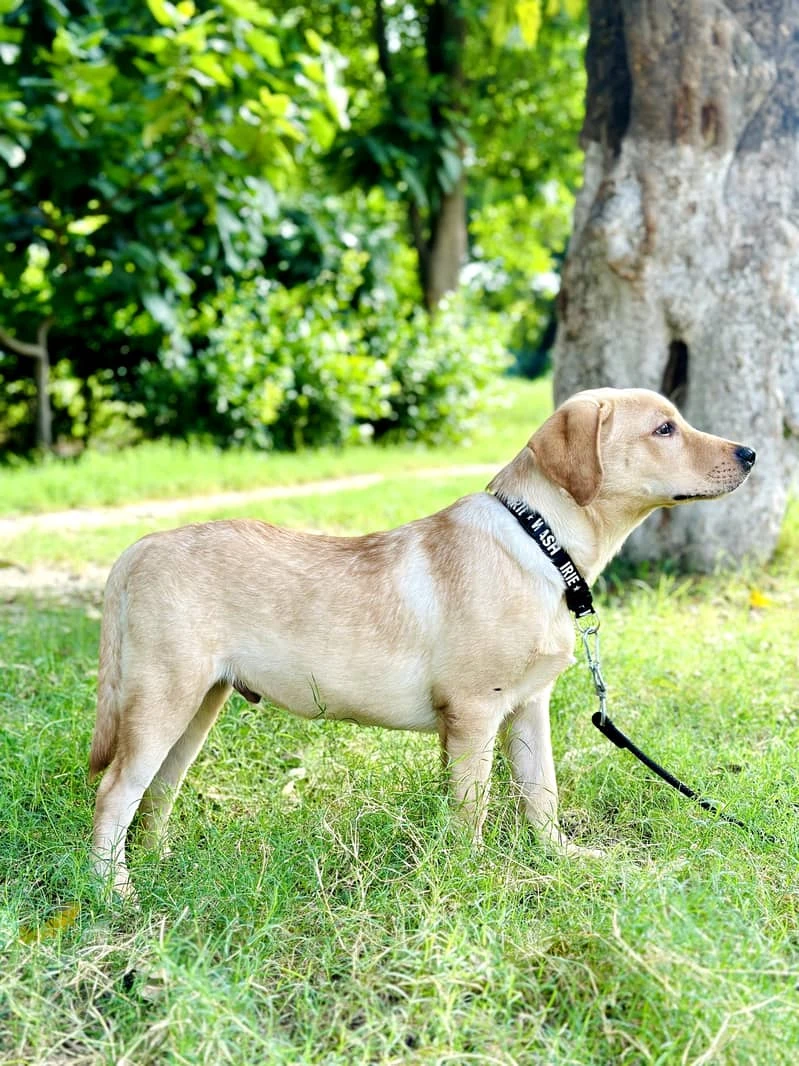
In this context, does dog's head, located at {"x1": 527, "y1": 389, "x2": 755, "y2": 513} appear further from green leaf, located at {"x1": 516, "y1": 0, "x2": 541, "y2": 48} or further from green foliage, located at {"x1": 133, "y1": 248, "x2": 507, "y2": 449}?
green foliage, located at {"x1": 133, "y1": 248, "x2": 507, "y2": 449}

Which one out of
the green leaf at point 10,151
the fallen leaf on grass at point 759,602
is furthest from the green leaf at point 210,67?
the fallen leaf on grass at point 759,602

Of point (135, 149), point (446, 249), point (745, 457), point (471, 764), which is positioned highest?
point (135, 149)

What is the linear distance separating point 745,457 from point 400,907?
173cm

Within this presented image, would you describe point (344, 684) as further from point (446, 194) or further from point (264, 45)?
point (446, 194)

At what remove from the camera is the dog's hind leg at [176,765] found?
12.0 feet

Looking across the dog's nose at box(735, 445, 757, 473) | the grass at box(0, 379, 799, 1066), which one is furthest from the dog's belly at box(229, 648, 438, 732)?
the dog's nose at box(735, 445, 757, 473)

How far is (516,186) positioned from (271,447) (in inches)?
336

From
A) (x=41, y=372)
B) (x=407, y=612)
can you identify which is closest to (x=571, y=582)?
(x=407, y=612)

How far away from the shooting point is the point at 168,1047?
240 centimetres

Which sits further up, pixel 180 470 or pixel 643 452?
pixel 643 452

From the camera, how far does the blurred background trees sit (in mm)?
8164

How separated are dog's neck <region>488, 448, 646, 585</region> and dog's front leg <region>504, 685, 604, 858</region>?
44 centimetres

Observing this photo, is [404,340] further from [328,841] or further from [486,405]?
[328,841]

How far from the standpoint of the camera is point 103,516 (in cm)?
917
